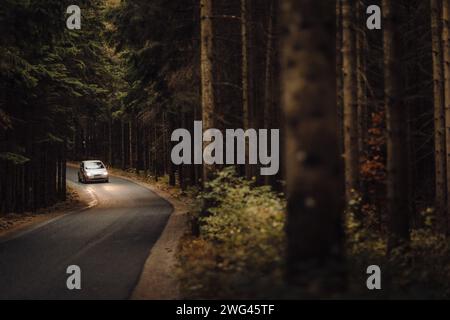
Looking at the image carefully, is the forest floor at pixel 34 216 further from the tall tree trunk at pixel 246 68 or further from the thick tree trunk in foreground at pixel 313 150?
the thick tree trunk in foreground at pixel 313 150

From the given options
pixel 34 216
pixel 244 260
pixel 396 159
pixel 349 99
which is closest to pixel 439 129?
pixel 349 99

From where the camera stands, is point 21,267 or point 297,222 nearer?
point 297,222

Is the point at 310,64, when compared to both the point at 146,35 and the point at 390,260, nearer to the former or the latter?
the point at 390,260

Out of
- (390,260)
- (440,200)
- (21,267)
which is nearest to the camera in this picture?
(390,260)

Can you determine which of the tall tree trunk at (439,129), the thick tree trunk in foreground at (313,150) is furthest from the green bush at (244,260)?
the tall tree trunk at (439,129)

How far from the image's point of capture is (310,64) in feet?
14.0

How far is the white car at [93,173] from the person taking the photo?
4144cm

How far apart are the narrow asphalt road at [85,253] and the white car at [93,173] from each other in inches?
741

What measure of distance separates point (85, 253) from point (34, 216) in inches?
427

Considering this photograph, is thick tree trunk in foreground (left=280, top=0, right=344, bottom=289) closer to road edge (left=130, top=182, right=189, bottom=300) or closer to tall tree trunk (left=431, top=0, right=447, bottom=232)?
road edge (left=130, top=182, right=189, bottom=300)

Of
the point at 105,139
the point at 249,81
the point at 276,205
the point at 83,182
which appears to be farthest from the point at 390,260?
the point at 105,139

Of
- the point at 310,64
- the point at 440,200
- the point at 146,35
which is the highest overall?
the point at 146,35

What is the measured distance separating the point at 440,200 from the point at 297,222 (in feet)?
39.0

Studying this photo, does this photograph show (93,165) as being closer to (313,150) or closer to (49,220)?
(49,220)
